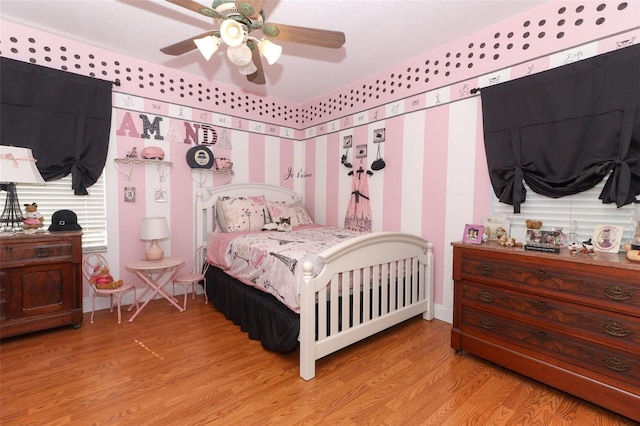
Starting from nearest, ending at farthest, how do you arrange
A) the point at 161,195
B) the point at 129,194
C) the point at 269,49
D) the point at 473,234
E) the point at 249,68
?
the point at 269,49
the point at 249,68
the point at 473,234
the point at 129,194
the point at 161,195

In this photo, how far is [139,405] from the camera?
5.53 ft

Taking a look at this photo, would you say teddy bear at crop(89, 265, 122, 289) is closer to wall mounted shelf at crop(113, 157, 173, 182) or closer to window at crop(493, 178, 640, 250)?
wall mounted shelf at crop(113, 157, 173, 182)

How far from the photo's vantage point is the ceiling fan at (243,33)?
1669mm

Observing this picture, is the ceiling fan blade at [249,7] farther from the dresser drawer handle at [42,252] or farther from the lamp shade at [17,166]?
the dresser drawer handle at [42,252]

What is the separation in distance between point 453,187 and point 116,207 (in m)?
3.35

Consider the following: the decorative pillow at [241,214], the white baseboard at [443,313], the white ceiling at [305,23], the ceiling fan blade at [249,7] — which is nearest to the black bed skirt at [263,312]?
the white baseboard at [443,313]

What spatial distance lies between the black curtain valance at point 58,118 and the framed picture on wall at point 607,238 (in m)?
4.05

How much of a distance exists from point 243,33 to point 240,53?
0.39 feet

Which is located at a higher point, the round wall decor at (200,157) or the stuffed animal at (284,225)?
the round wall decor at (200,157)

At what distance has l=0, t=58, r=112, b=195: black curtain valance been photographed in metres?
2.56

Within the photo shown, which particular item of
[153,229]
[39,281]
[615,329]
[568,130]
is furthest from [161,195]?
[615,329]

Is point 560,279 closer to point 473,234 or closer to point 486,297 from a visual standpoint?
point 486,297

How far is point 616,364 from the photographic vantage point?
1591 mm

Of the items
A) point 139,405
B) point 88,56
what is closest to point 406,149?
point 139,405
